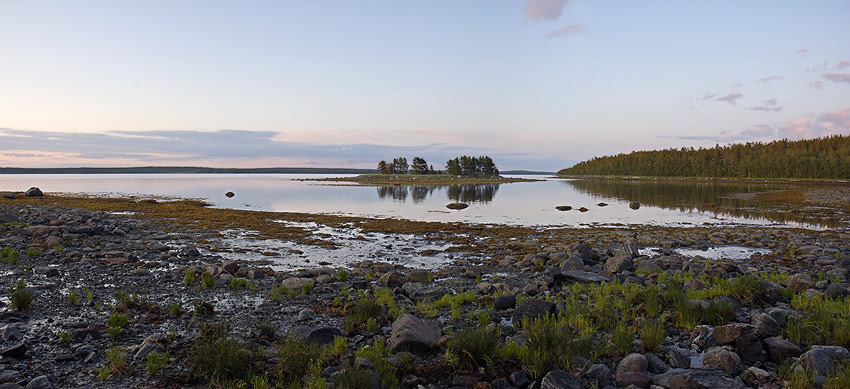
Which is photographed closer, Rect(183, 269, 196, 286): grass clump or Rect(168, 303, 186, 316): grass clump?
Rect(168, 303, 186, 316): grass clump

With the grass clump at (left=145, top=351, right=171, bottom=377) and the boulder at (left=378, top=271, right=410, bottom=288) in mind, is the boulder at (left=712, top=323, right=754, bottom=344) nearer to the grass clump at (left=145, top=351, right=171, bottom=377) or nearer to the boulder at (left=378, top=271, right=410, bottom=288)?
the boulder at (left=378, top=271, right=410, bottom=288)

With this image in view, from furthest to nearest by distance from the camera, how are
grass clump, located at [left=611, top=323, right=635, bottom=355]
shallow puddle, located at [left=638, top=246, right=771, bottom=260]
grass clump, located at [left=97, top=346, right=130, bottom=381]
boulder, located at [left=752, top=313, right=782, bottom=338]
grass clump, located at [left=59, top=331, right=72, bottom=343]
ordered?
shallow puddle, located at [left=638, top=246, right=771, bottom=260]
grass clump, located at [left=59, top=331, right=72, bottom=343]
boulder, located at [left=752, top=313, right=782, bottom=338]
grass clump, located at [left=611, top=323, right=635, bottom=355]
grass clump, located at [left=97, top=346, right=130, bottom=381]

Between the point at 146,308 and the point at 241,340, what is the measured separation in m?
3.95

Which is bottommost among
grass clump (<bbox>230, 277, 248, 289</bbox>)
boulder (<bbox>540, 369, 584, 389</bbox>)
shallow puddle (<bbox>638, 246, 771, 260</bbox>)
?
shallow puddle (<bbox>638, 246, 771, 260</bbox>)

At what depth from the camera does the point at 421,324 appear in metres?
8.85

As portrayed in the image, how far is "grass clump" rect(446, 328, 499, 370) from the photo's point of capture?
7473mm

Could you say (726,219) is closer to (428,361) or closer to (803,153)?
(428,361)

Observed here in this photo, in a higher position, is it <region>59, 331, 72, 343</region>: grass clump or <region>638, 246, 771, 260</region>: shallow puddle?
<region>59, 331, 72, 343</region>: grass clump

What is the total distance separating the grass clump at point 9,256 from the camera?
16156 mm

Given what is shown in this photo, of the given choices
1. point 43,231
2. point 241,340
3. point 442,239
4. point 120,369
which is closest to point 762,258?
point 442,239

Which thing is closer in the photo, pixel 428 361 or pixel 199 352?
pixel 199 352

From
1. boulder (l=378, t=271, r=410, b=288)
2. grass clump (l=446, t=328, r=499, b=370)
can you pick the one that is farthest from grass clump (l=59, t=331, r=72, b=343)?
boulder (l=378, t=271, r=410, b=288)

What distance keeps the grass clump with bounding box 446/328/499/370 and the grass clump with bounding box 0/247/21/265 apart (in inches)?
713

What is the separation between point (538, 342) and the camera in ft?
25.2
